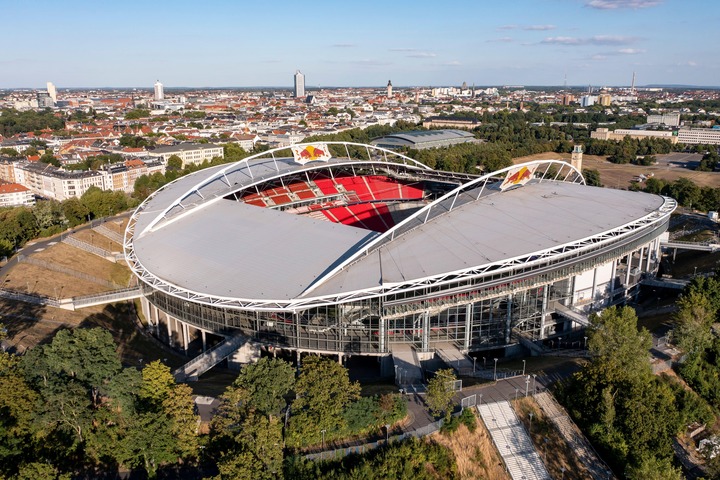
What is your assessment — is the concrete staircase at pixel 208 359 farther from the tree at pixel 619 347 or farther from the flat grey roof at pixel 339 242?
the tree at pixel 619 347

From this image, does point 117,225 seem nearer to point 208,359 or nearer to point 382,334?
point 208,359

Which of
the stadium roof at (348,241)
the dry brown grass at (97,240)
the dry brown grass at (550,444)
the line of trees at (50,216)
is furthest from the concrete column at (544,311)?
the line of trees at (50,216)

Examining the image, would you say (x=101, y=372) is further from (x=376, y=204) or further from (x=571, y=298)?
(x=376, y=204)

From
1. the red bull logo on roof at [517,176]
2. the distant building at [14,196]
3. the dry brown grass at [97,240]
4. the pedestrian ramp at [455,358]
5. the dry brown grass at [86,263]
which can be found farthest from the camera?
the distant building at [14,196]

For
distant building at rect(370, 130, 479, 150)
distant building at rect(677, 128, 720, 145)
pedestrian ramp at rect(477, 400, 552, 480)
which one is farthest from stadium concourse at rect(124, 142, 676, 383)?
distant building at rect(677, 128, 720, 145)

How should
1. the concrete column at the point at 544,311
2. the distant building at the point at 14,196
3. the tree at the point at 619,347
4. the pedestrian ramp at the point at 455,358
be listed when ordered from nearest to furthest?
1. the tree at the point at 619,347
2. the pedestrian ramp at the point at 455,358
3. the concrete column at the point at 544,311
4. the distant building at the point at 14,196
